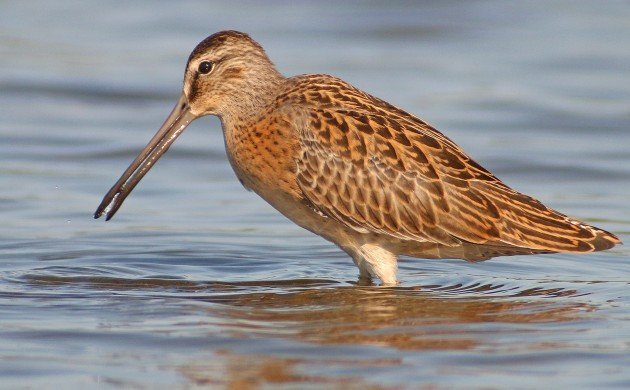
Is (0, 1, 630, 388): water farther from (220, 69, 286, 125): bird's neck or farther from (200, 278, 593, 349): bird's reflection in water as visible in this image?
(220, 69, 286, 125): bird's neck

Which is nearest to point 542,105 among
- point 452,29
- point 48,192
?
point 452,29

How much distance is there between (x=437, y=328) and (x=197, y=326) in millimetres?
1427

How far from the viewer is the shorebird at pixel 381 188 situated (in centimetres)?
986

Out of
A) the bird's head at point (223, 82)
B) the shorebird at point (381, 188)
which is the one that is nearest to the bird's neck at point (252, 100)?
the bird's head at point (223, 82)

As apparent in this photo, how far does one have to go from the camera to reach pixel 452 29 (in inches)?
744

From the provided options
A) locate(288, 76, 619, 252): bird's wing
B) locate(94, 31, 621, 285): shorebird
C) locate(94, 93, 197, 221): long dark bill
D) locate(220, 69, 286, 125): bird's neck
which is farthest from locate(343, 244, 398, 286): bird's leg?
locate(94, 93, 197, 221): long dark bill

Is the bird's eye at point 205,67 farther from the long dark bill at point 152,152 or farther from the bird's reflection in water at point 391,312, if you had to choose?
the bird's reflection in water at point 391,312

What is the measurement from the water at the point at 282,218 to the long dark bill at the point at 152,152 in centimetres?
38

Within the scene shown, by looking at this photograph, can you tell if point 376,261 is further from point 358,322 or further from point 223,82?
point 223,82

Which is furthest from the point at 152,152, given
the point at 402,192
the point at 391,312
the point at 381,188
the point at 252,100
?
the point at 391,312

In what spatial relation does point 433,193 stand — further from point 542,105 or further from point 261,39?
point 261,39

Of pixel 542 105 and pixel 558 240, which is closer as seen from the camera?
pixel 558 240

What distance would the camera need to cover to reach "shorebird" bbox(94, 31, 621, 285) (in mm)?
9859

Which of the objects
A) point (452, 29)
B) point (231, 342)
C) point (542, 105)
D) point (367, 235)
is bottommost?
point (231, 342)
